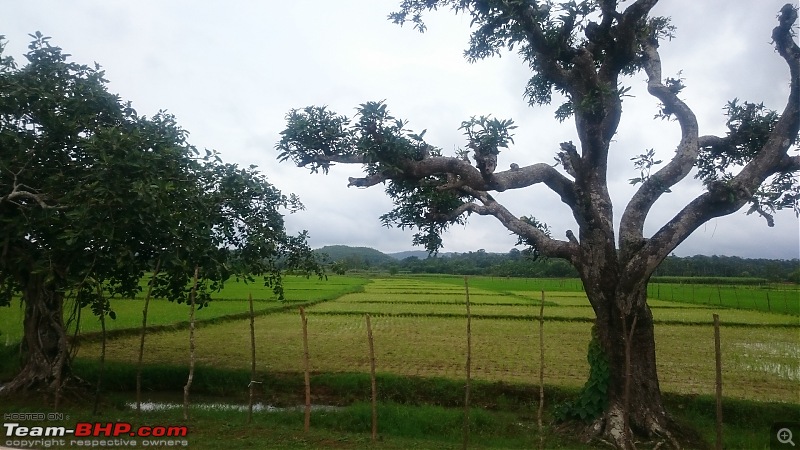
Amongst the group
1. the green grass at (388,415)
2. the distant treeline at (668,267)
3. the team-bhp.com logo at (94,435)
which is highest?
the distant treeline at (668,267)

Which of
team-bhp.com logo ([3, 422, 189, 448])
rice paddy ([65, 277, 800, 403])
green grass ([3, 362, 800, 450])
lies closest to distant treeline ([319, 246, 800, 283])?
rice paddy ([65, 277, 800, 403])

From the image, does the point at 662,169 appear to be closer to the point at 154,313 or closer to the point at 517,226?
the point at 517,226

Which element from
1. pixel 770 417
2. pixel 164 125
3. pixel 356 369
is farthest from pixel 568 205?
pixel 164 125

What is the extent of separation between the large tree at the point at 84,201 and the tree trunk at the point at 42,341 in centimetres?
2

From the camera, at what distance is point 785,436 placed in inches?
356

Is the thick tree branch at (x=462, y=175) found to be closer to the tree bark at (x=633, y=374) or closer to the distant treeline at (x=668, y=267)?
the tree bark at (x=633, y=374)

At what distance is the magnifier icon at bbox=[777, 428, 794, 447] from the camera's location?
894 centimetres

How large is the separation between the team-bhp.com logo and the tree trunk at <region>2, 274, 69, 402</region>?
2191mm

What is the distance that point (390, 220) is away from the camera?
10.5 meters

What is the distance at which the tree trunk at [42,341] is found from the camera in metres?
10.2

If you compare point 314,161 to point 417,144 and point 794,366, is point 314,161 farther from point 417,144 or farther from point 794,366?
point 794,366

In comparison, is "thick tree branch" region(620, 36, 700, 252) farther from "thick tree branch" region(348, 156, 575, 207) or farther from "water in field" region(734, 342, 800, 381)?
"water in field" region(734, 342, 800, 381)

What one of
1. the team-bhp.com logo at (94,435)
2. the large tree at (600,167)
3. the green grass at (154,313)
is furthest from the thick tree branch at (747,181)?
the green grass at (154,313)

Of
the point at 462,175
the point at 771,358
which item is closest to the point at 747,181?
the point at 462,175
